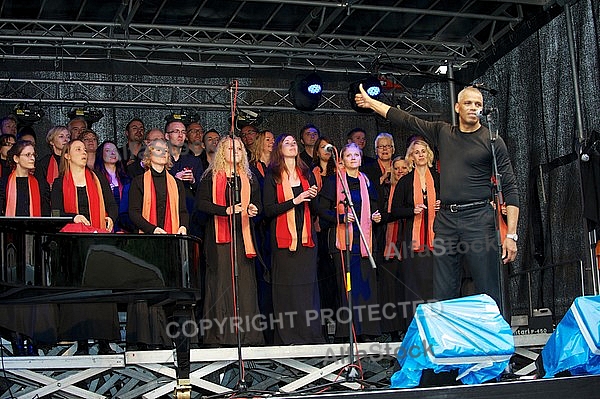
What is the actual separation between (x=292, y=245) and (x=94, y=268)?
2702 millimetres

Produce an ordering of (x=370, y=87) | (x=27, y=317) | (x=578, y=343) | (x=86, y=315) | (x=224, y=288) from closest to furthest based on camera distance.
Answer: (x=578, y=343) → (x=27, y=317) → (x=86, y=315) → (x=224, y=288) → (x=370, y=87)

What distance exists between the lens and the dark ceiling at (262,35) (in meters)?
8.52

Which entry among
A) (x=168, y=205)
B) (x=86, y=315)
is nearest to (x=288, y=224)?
(x=168, y=205)

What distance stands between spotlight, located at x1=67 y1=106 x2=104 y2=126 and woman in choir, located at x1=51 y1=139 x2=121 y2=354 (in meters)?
2.16

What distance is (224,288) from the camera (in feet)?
23.4

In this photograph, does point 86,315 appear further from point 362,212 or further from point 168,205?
point 362,212

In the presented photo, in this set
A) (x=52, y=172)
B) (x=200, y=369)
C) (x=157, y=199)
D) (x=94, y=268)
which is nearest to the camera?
(x=94, y=268)

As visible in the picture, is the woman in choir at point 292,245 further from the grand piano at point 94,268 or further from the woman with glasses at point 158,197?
the grand piano at point 94,268

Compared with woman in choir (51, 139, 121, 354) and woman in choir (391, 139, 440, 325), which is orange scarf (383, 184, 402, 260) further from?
woman in choir (51, 139, 121, 354)

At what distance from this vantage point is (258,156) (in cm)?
811

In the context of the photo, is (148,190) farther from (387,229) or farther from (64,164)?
(387,229)

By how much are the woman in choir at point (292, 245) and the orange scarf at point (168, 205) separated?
79 centimetres

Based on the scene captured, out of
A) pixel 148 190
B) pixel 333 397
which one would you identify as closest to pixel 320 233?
pixel 148 190

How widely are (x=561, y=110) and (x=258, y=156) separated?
8.80 ft
